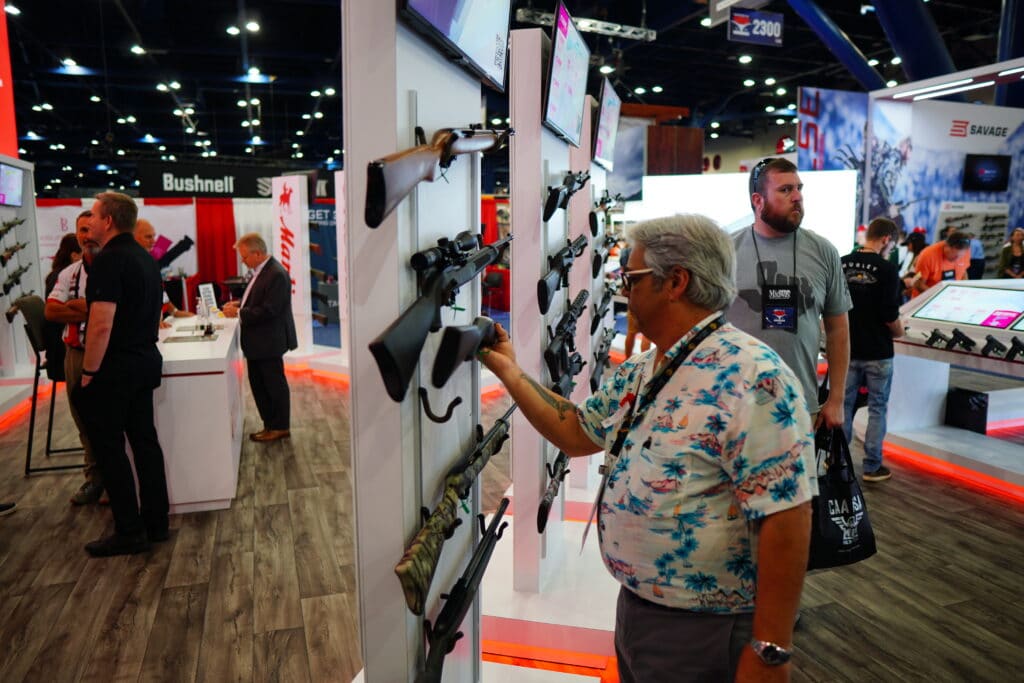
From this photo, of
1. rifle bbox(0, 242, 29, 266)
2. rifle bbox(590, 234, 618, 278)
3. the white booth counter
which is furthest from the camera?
rifle bbox(0, 242, 29, 266)

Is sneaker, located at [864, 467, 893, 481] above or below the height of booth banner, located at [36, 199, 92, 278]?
below

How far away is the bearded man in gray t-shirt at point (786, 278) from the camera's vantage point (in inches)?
96.0

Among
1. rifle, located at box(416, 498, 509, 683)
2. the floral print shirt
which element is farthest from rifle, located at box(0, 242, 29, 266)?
the floral print shirt

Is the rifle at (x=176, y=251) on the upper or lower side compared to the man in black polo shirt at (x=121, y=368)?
upper

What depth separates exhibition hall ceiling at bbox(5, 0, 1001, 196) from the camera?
10.7m

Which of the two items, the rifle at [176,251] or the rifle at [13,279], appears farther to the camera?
the rifle at [176,251]

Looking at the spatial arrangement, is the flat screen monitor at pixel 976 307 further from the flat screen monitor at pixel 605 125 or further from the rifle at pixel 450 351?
the rifle at pixel 450 351

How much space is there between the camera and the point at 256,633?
2793mm

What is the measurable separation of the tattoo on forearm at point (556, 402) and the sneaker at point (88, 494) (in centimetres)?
Answer: 379

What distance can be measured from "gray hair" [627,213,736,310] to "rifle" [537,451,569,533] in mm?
Answer: 1460

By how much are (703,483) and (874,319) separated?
343 cm

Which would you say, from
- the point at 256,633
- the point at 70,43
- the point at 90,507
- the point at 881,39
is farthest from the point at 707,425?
the point at 881,39

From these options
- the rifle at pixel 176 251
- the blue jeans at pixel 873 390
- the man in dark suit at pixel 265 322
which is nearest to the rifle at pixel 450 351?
the blue jeans at pixel 873 390

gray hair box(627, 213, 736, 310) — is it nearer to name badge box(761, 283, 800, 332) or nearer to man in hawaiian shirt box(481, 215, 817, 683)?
man in hawaiian shirt box(481, 215, 817, 683)
